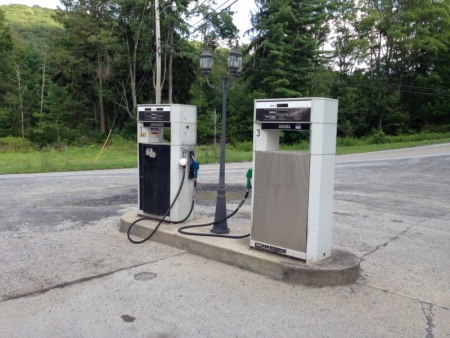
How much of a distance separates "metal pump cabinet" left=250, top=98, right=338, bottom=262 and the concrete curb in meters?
0.14

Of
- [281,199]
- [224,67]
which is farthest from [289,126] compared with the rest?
[224,67]

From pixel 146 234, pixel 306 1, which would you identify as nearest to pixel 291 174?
pixel 146 234

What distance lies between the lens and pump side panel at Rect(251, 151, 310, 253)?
14.1 ft

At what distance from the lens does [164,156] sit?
5785 millimetres

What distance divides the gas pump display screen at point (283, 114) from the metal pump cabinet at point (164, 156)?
1415mm

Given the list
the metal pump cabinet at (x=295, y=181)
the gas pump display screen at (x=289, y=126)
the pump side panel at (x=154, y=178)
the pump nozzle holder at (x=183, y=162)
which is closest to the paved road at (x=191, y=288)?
the metal pump cabinet at (x=295, y=181)

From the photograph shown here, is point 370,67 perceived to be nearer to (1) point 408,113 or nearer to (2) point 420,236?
(1) point 408,113

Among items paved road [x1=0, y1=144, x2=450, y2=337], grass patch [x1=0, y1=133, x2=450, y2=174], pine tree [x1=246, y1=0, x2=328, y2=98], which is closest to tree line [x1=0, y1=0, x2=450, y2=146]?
pine tree [x1=246, y1=0, x2=328, y2=98]

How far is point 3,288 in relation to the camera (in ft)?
13.1

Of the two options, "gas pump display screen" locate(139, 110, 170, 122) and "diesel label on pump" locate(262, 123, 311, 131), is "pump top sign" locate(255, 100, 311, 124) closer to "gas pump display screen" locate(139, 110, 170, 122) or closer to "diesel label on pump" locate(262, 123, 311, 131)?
"diesel label on pump" locate(262, 123, 311, 131)

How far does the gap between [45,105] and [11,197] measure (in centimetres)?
3356

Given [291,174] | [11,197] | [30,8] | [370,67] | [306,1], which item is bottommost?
[11,197]

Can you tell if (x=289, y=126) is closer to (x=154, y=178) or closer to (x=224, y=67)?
(x=154, y=178)

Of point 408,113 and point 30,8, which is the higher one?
point 30,8
